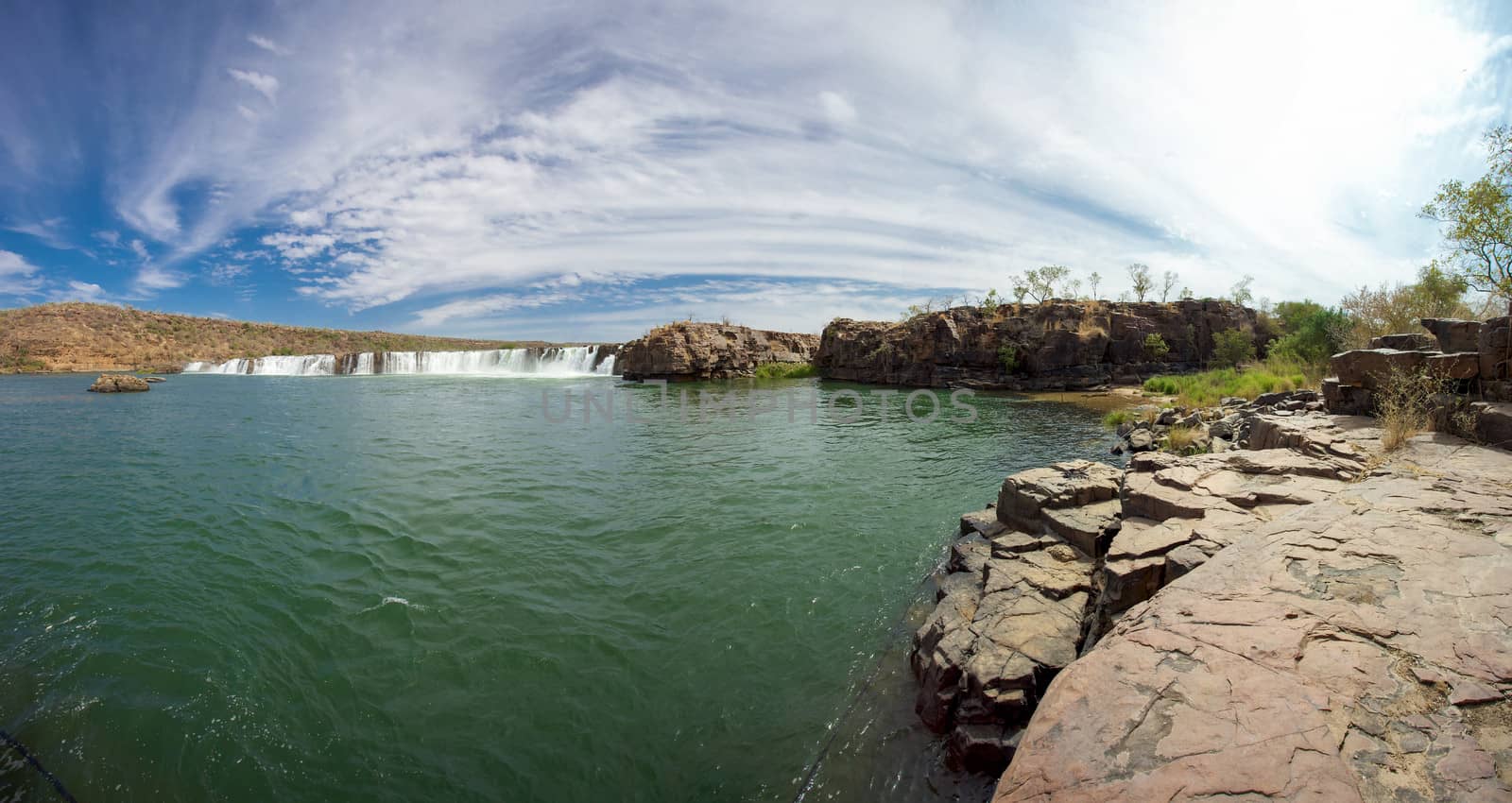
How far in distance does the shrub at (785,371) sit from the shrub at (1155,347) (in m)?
28.5

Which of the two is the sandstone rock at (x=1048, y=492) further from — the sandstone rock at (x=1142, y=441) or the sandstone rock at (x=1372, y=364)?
the sandstone rock at (x=1142, y=441)

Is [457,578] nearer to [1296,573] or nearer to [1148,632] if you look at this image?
[1148,632]

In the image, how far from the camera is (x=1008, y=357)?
38969 mm

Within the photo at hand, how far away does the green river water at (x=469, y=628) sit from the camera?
3.87 meters

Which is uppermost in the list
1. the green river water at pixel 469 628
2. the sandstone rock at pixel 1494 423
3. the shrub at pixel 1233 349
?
the shrub at pixel 1233 349

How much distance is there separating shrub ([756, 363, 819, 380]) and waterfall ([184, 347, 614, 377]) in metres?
17.2

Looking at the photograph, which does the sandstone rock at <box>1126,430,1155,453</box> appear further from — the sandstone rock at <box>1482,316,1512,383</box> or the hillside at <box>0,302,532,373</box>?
the hillside at <box>0,302,532,373</box>

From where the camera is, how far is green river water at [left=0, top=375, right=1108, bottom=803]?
3.87 m

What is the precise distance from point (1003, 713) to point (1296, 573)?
2.02 m

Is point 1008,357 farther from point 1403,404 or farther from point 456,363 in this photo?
point 456,363

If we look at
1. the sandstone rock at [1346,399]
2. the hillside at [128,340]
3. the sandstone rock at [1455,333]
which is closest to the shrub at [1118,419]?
the sandstone rock at [1346,399]

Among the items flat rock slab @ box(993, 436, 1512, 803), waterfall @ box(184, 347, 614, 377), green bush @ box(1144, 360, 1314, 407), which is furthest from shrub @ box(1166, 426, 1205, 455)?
waterfall @ box(184, 347, 614, 377)

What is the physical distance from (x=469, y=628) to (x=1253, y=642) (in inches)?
243

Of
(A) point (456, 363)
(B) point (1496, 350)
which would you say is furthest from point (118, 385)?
(B) point (1496, 350)
